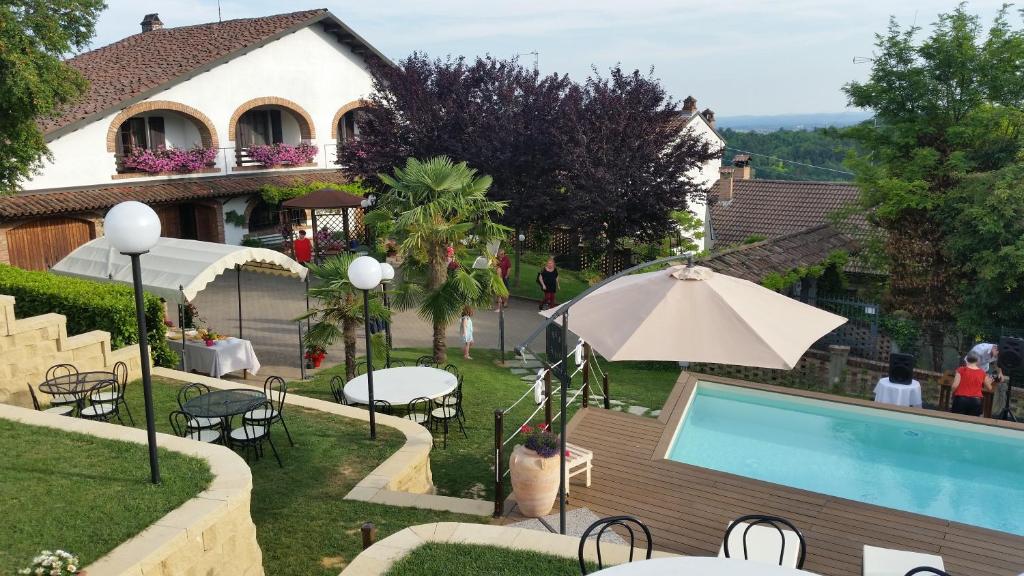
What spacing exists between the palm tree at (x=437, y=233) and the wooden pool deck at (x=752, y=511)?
14.5ft

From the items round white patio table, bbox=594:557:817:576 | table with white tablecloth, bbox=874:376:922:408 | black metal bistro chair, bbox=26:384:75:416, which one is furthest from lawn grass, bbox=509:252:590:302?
round white patio table, bbox=594:557:817:576

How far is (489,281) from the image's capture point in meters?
13.1

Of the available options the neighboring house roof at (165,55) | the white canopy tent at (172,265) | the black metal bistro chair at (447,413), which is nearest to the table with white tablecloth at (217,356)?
the white canopy tent at (172,265)

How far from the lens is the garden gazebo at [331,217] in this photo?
2134cm

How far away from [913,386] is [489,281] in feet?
23.2

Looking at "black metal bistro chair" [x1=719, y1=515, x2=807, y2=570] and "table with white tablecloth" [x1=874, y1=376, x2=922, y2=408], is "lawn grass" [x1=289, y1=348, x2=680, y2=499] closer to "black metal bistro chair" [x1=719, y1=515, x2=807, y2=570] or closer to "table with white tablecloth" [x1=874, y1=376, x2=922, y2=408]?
"black metal bistro chair" [x1=719, y1=515, x2=807, y2=570]

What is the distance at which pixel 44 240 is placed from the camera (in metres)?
21.5

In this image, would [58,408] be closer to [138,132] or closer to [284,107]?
[138,132]

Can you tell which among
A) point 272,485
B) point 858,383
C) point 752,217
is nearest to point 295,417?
point 272,485

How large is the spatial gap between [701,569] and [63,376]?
8.49 m

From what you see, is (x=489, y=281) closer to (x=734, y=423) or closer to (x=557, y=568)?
(x=734, y=423)

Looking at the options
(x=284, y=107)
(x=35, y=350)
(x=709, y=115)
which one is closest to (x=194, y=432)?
(x=35, y=350)

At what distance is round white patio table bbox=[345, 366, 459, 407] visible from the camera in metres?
9.56

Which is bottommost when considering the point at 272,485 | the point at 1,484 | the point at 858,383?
the point at 858,383
